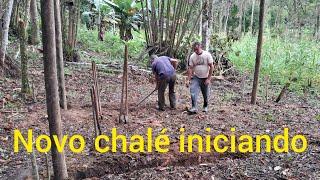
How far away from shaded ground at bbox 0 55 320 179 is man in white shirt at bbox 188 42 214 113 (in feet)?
1.53

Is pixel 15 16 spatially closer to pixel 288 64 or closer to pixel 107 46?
pixel 107 46

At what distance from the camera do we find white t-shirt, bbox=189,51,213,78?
7449mm

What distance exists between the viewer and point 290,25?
26.1 metres

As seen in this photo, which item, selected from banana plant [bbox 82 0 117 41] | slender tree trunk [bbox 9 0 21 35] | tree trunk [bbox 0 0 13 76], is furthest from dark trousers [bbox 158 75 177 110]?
banana plant [bbox 82 0 117 41]

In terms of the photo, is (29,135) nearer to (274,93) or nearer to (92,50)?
(274,93)

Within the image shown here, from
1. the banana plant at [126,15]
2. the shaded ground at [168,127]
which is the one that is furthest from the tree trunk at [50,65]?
the banana plant at [126,15]

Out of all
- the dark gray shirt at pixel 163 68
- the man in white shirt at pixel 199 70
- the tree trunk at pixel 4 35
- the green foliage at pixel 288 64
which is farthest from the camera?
the green foliage at pixel 288 64

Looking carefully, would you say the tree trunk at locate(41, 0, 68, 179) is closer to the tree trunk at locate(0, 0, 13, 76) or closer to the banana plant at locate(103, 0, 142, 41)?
the tree trunk at locate(0, 0, 13, 76)

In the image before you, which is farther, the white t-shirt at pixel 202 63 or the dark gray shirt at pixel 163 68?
the dark gray shirt at pixel 163 68

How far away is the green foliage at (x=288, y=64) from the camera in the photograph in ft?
36.7

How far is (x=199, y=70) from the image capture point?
24.6 ft

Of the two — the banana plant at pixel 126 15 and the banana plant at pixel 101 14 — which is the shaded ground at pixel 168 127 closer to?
the banana plant at pixel 101 14

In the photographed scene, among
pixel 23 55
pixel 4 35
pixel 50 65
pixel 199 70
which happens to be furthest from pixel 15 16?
pixel 50 65

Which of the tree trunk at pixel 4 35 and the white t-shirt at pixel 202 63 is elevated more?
the tree trunk at pixel 4 35
